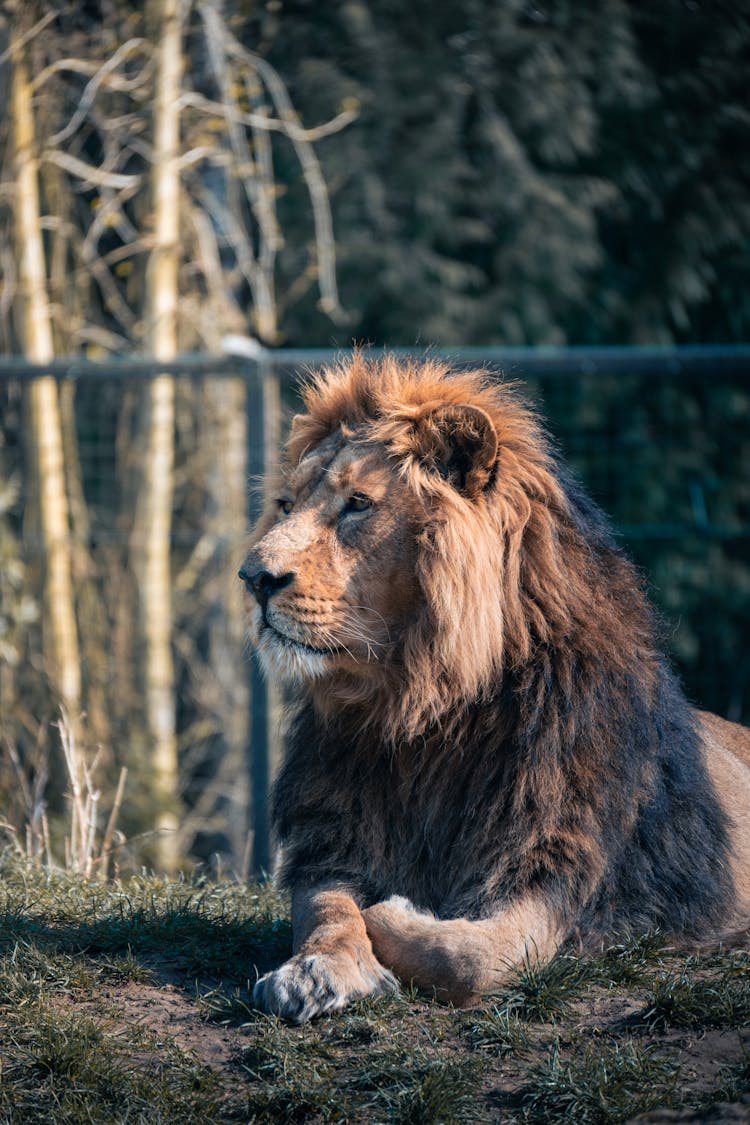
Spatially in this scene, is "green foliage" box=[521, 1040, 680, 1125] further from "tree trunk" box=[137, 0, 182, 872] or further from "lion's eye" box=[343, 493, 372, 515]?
"tree trunk" box=[137, 0, 182, 872]

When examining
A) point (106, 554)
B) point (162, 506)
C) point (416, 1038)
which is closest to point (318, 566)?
point (416, 1038)

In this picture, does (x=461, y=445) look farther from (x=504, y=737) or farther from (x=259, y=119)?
(x=259, y=119)

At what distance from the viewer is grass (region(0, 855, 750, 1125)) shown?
261 centimetres

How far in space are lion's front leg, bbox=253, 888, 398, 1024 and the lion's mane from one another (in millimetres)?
241

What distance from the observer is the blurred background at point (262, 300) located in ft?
24.1

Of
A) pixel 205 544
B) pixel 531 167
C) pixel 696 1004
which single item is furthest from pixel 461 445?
pixel 531 167

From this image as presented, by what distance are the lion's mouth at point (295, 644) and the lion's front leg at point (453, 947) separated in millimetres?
615

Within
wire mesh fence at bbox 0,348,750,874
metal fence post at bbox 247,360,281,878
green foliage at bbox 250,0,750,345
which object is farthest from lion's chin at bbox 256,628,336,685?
green foliage at bbox 250,0,750,345

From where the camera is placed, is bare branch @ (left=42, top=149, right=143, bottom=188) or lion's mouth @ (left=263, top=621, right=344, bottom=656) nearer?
lion's mouth @ (left=263, top=621, right=344, bottom=656)

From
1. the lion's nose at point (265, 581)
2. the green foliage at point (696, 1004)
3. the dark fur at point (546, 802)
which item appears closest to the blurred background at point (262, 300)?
the dark fur at point (546, 802)

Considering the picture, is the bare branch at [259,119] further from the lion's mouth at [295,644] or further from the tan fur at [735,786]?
the lion's mouth at [295,644]

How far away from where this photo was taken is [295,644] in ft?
11.0

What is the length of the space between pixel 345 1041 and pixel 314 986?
0.43 ft

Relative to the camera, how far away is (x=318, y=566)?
3.36 m
